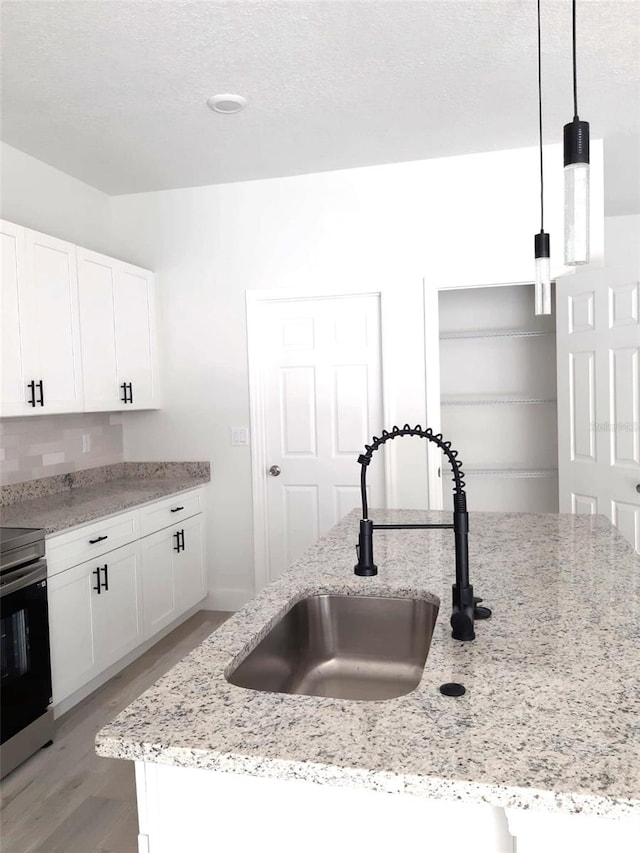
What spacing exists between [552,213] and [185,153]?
2067 millimetres

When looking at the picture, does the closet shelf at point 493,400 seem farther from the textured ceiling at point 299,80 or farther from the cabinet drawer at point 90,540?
the cabinet drawer at point 90,540

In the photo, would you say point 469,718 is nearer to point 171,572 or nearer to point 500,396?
point 171,572

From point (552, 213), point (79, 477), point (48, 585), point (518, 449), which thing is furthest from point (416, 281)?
point (48, 585)

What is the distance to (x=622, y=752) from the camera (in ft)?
3.05

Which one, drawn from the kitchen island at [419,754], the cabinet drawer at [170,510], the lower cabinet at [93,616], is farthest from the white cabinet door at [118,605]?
the kitchen island at [419,754]

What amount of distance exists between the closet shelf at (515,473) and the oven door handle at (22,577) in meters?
3.30

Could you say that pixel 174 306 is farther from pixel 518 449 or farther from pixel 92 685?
pixel 518 449

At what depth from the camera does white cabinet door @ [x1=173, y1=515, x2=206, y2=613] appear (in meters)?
3.96

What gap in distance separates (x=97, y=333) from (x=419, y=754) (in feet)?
10.7

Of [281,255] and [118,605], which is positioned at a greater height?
[281,255]

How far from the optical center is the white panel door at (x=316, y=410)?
413 cm

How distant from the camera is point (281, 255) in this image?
414 cm

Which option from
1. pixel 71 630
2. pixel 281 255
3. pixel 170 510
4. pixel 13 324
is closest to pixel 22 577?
pixel 71 630

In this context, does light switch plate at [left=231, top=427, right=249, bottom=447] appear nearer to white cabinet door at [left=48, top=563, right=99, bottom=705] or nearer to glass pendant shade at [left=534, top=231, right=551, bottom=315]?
white cabinet door at [left=48, top=563, right=99, bottom=705]
